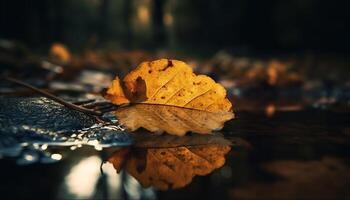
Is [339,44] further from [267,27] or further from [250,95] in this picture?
[250,95]

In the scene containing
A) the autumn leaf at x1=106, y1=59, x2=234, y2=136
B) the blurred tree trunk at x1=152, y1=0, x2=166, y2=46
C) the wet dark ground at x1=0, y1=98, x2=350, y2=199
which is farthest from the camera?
the blurred tree trunk at x1=152, y1=0, x2=166, y2=46

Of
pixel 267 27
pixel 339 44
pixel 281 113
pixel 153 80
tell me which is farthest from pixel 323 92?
pixel 267 27

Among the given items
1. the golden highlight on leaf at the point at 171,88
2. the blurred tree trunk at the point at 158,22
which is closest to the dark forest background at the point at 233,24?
the blurred tree trunk at the point at 158,22

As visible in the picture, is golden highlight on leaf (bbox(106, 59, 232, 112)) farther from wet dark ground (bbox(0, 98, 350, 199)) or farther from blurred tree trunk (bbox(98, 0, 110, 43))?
blurred tree trunk (bbox(98, 0, 110, 43))

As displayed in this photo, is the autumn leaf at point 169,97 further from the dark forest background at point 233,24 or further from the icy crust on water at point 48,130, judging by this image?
the dark forest background at point 233,24

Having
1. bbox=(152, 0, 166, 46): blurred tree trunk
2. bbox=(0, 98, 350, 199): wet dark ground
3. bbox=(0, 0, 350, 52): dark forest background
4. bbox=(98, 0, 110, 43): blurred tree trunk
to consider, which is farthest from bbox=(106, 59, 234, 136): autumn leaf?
bbox=(98, 0, 110, 43): blurred tree trunk
